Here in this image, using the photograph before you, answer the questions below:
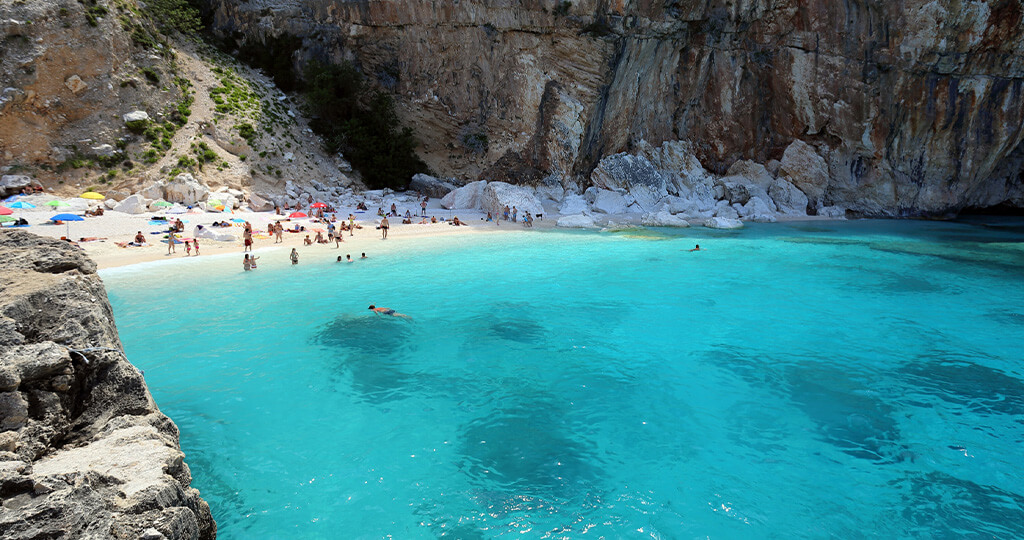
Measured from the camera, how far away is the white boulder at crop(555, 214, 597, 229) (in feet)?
97.9

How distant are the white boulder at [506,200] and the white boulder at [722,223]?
9.75m

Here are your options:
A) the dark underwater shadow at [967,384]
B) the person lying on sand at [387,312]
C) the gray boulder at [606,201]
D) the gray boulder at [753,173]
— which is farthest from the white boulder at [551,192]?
the dark underwater shadow at [967,384]

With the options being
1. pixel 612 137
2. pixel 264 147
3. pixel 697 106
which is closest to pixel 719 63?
pixel 697 106

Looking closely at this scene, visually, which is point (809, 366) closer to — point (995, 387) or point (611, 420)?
point (995, 387)

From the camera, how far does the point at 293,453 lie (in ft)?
23.9

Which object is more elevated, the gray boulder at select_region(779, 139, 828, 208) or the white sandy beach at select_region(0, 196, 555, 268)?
the gray boulder at select_region(779, 139, 828, 208)

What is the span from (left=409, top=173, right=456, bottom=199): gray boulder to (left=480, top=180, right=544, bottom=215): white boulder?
3939mm

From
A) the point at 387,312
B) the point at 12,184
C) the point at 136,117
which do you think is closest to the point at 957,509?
the point at 387,312

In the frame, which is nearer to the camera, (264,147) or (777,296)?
(777,296)

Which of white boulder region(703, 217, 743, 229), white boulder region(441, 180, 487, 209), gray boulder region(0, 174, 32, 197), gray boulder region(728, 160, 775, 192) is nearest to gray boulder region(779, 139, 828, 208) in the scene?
gray boulder region(728, 160, 775, 192)

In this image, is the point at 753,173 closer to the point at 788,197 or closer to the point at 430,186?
the point at 788,197

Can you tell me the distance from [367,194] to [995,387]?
3158cm

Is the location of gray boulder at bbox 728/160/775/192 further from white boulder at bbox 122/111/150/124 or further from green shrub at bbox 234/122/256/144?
white boulder at bbox 122/111/150/124

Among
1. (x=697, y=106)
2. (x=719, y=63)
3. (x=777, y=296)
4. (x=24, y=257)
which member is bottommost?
(x=777, y=296)
